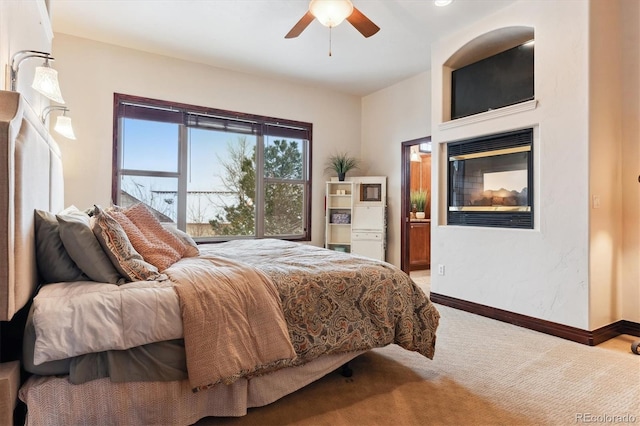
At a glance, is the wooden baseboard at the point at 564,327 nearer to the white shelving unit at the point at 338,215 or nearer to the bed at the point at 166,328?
the bed at the point at 166,328

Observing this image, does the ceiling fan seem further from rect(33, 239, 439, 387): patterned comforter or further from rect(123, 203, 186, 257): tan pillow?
rect(123, 203, 186, 257): tan pillow

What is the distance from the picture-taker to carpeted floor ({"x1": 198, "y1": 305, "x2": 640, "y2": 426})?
175cm

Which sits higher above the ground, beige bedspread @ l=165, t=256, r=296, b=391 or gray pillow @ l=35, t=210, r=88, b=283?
gray pillow @ l=35, t=210, r=88, b=283

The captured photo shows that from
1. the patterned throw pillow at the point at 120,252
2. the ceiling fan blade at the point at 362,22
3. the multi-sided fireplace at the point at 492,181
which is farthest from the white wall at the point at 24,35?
the multi-sided fireplace at the point at 492,181

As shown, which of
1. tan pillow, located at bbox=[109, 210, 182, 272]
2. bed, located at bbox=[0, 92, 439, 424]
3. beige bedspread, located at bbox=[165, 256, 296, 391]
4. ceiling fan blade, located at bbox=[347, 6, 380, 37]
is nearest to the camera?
bed, located at bbox=[0, 92, 439, 424]

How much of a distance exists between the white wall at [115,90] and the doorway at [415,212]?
1.45 m

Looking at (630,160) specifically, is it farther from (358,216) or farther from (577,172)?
(358,216)

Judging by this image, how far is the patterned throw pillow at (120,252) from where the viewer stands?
5.41 ft

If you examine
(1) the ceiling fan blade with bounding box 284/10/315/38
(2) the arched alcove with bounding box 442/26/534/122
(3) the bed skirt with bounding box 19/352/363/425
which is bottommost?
(3) the bed skirt with bounding box 19/352/363/425

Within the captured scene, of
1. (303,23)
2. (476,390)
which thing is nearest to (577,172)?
(476,390)

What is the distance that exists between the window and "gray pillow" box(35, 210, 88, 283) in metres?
2.85

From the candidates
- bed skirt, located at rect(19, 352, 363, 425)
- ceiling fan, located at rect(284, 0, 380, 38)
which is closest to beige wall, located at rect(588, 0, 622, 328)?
ceiling fan, located at rect(284, 0, 380, 38)

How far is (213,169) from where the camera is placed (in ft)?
16.1

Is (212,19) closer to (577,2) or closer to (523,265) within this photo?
(577,2)
